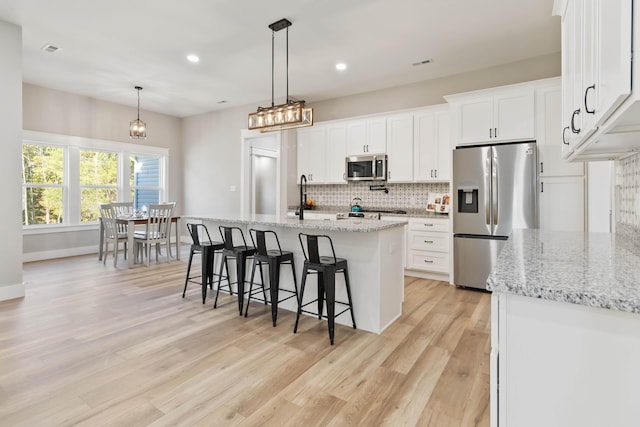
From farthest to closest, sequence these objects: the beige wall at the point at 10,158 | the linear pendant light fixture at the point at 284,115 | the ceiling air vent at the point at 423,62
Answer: the ceiling air vent at the point at 423,62 < the beige wall at the point at 10,158 < the linear pendant light fixture at the point at 284,115

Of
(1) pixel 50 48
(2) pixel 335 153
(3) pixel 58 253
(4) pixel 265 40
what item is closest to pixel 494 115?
(2) pixel 335 153

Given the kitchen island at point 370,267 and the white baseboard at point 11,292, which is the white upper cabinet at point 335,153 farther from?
the white baseboard at point 11,292

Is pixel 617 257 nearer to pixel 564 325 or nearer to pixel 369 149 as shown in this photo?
pixel 564 325

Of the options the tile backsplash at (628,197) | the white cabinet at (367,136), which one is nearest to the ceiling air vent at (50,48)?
the white cabinet at (367,136)

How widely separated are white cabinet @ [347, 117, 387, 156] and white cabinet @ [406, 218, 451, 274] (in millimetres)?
1310

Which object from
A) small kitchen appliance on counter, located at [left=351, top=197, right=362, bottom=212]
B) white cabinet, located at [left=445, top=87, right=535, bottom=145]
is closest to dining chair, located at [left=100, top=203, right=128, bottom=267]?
small kitchen appliance on counter, located at [left=351, top=197, right=362, bottom=212]

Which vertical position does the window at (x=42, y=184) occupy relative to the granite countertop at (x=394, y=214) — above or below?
above

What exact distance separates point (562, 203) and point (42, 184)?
7.88 metres

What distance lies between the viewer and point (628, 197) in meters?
1.98

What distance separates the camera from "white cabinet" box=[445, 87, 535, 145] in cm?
400

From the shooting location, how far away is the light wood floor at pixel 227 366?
1.81m

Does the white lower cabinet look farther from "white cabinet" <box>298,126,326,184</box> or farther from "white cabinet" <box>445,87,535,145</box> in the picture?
"white cabinet" <box>298,126,326,184</box>

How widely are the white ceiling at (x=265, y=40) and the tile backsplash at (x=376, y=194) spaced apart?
1633mm

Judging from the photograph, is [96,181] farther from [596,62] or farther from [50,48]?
[596,62]
